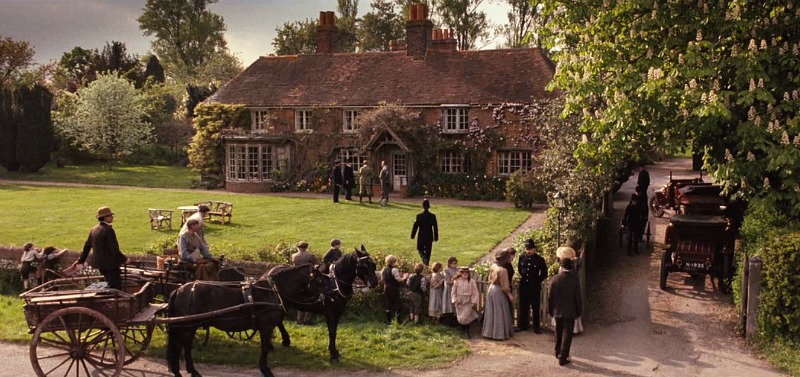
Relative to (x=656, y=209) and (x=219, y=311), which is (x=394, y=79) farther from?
(x=219, y=311)

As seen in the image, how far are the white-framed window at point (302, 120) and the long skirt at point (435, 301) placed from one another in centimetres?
2381

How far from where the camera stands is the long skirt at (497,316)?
12.8 metres

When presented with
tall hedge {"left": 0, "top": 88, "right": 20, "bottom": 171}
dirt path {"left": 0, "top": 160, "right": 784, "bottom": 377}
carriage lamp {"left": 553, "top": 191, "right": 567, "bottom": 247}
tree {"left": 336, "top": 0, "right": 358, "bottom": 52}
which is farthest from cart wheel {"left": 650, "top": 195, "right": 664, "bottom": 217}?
tree {"left": 336, "top": 0, "right": 358, "bottom": 52}

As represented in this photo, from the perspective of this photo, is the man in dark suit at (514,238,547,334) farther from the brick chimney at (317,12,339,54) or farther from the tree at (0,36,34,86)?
the tree at (0,36,34,86)

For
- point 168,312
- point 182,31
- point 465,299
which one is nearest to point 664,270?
point 465,299

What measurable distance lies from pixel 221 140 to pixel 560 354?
27960 mm

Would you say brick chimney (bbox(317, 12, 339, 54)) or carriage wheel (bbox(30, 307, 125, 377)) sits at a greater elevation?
brick chimney (bbox(317, 12, 339, 54))

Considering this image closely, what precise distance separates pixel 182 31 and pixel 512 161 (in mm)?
52398

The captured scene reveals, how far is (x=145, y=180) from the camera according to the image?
128 feet

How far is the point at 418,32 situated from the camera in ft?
120

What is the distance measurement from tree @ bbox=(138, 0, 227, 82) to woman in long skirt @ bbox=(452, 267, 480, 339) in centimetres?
6415

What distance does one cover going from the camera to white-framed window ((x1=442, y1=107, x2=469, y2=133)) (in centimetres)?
3338

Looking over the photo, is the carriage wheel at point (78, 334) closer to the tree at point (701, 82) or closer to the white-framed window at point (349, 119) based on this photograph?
the tree at point (701, 82)

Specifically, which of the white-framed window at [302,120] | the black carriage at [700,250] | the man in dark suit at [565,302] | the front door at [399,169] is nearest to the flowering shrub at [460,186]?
the front door at [399,169]
